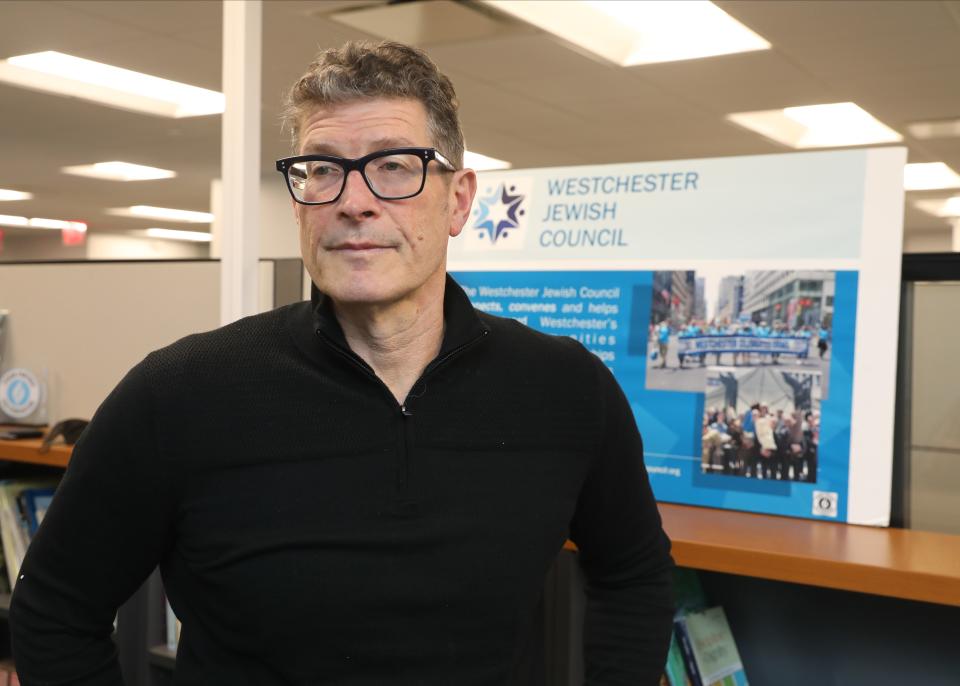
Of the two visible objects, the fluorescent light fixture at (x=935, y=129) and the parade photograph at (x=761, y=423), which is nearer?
the parade photograph at (x=761, y=423)

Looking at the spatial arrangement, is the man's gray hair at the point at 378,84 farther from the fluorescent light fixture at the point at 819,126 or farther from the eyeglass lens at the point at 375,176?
the fluorescent light fixture at the point at 819,126

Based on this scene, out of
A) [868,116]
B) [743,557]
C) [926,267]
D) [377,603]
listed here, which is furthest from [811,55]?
[377,603]

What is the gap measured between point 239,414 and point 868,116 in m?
6.47

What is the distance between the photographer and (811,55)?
5211 millimetres

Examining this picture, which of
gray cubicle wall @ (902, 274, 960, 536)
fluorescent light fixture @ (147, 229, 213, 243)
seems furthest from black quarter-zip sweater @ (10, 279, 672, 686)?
fluorescent light fixture @ (147, 229, 213, 243)

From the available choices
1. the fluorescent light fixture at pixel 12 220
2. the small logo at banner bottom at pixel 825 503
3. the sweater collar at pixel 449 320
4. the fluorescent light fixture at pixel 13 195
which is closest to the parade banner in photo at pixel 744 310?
the small logo at banner bottom at pixel 825 503

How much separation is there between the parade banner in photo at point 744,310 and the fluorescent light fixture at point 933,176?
23.1 ft

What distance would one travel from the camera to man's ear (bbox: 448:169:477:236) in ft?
3.82

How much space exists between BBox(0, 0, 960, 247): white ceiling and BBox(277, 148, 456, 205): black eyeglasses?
3063 mm

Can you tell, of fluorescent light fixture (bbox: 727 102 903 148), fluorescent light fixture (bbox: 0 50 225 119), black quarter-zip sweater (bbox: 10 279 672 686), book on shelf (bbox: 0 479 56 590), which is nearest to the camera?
black quarter-zip sweater (bbox: 10 279 672 686)

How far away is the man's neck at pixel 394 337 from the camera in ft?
3.62

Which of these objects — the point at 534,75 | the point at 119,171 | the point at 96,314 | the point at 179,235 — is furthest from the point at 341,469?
the point at 179,235

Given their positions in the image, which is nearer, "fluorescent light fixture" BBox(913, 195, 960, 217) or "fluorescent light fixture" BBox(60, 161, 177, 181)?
"fluorescent light fixture" BBox(60, 161, 177, 181)

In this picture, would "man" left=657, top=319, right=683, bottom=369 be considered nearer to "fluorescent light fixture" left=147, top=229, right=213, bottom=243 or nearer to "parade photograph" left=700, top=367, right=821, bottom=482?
"parade photograph" left=700, top=367, right=821, bottom=482
